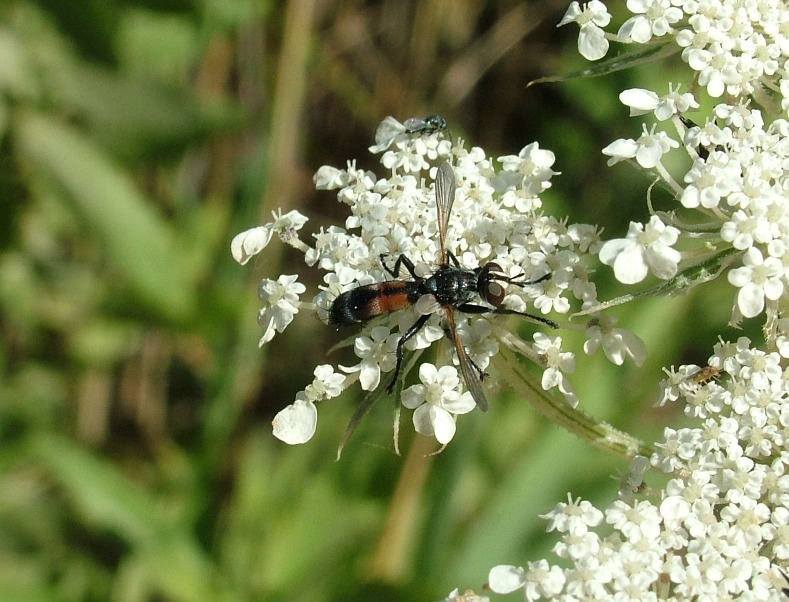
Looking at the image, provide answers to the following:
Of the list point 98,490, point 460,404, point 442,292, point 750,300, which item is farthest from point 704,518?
point 98,490

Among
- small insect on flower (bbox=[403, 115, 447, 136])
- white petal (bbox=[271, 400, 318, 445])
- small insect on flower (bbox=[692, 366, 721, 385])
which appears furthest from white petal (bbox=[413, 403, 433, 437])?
small insect on flower (bbox=[403, 115, 447, 136])

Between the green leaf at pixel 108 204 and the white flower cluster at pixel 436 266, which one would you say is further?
the green leaf at pixel 108 204

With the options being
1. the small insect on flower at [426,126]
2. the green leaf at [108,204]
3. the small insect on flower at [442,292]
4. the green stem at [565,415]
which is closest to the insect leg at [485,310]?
the small insect on flower at [442,292]

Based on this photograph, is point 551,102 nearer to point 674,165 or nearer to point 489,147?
point 489,147

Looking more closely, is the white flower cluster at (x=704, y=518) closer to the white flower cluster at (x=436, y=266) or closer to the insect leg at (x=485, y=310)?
the white flower cluster at (x=436, y=266)

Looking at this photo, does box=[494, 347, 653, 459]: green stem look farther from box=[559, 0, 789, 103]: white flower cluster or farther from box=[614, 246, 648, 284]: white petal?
box=[559, 0, 789, 103]: white flower cluster
